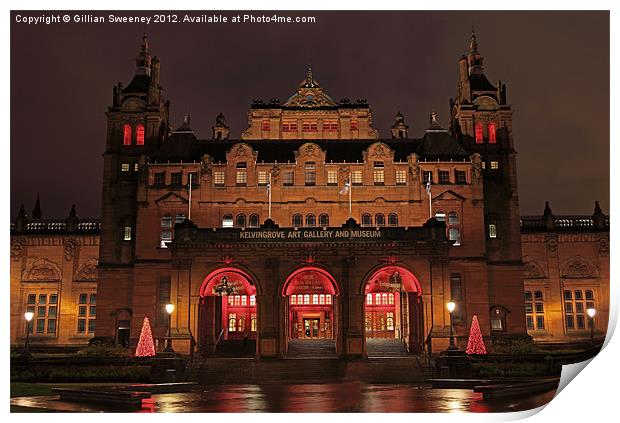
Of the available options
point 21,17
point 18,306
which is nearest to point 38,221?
point 18,306

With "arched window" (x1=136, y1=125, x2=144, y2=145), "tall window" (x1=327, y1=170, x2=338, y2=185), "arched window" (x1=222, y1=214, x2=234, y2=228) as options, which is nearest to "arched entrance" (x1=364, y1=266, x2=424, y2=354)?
"tall window" (x1=327, y1=170, x2=338, y2=185)

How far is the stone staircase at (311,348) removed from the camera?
180 ft

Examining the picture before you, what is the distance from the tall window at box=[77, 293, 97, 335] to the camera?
69750mm

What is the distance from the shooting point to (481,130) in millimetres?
68312

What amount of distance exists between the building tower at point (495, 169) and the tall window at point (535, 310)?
6.64 meters

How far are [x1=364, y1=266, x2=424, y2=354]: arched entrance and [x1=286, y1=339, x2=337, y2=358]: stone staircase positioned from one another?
417 centimetres

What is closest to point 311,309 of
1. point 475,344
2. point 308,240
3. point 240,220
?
point 308,240

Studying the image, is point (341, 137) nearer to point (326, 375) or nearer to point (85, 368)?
point (326, 375)

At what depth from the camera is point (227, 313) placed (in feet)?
206

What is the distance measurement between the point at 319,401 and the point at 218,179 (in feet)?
105

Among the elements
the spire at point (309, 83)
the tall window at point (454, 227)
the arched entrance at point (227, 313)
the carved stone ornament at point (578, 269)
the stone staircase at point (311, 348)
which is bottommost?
the stone staircase at point (311, 348)

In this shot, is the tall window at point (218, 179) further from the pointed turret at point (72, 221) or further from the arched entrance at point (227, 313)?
the pointed turret at point (72, 221)

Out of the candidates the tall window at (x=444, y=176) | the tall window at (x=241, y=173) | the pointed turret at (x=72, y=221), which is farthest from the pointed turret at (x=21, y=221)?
the tall window at (x=444, y=176)
